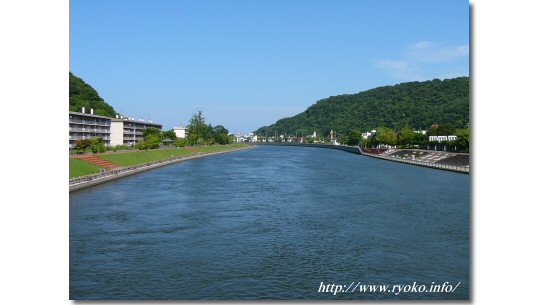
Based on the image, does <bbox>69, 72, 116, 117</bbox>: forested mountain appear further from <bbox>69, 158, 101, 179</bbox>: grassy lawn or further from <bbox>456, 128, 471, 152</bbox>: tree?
<bbox>456, 128, 471, 152</bbox>: tree

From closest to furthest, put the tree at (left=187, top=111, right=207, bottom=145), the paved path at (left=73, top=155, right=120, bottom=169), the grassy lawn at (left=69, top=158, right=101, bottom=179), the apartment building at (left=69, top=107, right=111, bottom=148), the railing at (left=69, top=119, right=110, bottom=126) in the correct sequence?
1. the grassy lawn at (left=69, top=158, right=101, bottom=179)
2. the paved path at (left=73, top=155, right=120, bottom=169)
3. the apartment building at (left=69, top=107, right=111, bottom=148)
4. the railing at (left=69, top=119, right=110, bottom=126)
5. the tree at (left=187, top=111, right=207, bottom=145)

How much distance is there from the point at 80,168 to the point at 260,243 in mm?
36521

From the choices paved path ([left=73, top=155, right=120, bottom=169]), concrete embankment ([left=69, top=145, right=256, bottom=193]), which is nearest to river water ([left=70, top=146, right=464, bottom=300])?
concrete embankment ([left=69, top=145, right=256, bottom=193])

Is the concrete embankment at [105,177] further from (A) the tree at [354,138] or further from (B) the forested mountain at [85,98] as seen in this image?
(A) the tree at [354,138]

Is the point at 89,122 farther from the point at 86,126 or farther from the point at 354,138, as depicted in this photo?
the point at 354,138

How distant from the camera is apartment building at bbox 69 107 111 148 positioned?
108037 millimetres

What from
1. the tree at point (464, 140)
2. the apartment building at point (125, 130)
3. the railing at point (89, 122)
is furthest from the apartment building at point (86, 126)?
the tree at point (464, 140)

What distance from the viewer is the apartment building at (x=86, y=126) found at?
108 m

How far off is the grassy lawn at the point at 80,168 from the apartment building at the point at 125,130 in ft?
264

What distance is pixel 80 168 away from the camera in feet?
174

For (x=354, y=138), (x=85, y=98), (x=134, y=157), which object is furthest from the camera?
(x=354, y=138)

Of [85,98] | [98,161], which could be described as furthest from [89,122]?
[98,161]

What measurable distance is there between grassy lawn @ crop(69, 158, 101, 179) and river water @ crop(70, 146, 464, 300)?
8.00m

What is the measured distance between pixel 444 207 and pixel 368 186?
15271 millimetres
